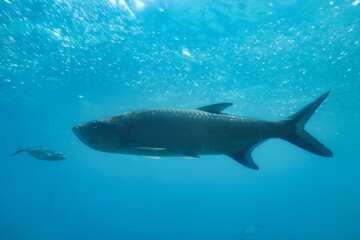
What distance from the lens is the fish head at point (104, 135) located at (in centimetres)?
265

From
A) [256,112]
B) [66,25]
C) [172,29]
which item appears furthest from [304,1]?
[256,112]

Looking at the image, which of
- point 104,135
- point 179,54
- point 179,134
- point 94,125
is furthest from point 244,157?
point 179,54

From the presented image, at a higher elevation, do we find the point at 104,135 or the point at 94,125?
the point at 94,125

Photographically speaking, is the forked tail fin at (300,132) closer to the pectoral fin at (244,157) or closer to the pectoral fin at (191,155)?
the pectoral fin at (244,157)

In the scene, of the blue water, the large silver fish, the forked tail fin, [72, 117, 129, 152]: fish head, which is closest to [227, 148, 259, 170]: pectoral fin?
the large silver fish

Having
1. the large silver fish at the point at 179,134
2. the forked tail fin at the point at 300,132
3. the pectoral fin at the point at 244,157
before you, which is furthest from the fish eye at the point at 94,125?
the forked tail fin at the point at 300,132

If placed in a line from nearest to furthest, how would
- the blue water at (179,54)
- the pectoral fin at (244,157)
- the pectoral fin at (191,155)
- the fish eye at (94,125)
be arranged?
1. the pectoral fin at (191,155)
2. the fish eye at (94,125)
3. the pectoral fin at (244,157)
4. the blue water at (179,54)

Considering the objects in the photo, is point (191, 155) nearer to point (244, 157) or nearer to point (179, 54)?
point (244, 157)

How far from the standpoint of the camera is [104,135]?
2668mm

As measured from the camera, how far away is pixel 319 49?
15.2m

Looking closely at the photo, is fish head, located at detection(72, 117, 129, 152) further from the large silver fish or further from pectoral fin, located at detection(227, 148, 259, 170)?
pectoral fin, located at detection(227, 148, 259, 170)

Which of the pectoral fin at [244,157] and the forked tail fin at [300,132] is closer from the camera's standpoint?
the forked tail fin at [300,132]

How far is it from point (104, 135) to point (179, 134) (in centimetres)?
76

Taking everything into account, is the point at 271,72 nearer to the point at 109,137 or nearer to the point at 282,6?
the point at 282,6
